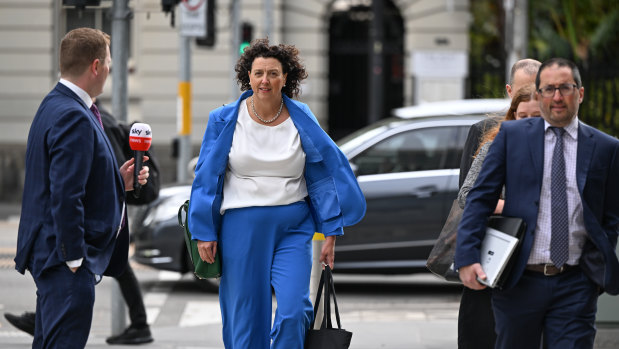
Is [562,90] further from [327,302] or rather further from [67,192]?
[67,192]

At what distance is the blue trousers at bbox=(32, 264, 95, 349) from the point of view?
15.1 ft

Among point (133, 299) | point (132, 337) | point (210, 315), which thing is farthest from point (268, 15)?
point (132, 337)

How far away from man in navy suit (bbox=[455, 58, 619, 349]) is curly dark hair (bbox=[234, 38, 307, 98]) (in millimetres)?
1327

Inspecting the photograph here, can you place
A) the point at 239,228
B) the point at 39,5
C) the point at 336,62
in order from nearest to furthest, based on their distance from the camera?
the point at 239,228
the point at 39,5
the point at 336,62

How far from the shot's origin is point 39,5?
21.0 m

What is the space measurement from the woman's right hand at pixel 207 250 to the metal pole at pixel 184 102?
8009 mm

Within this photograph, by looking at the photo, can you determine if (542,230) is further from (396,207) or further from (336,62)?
(336,62)

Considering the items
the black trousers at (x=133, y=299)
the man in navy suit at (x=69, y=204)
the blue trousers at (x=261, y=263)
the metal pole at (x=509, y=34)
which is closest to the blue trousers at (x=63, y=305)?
the man in navy suit at (x=69, y=204)

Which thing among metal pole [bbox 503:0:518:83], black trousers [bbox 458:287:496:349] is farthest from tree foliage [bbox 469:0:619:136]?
black trousers [bbox 458:287:496:349]

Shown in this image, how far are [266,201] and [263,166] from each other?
0.54ft

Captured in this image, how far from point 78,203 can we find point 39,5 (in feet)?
57.0

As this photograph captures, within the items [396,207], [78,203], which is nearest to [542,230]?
[78,203]

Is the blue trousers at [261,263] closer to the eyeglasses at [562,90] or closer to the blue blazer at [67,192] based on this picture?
the blue blazer at [67,192]

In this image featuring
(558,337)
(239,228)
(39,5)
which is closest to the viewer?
(558,337)
